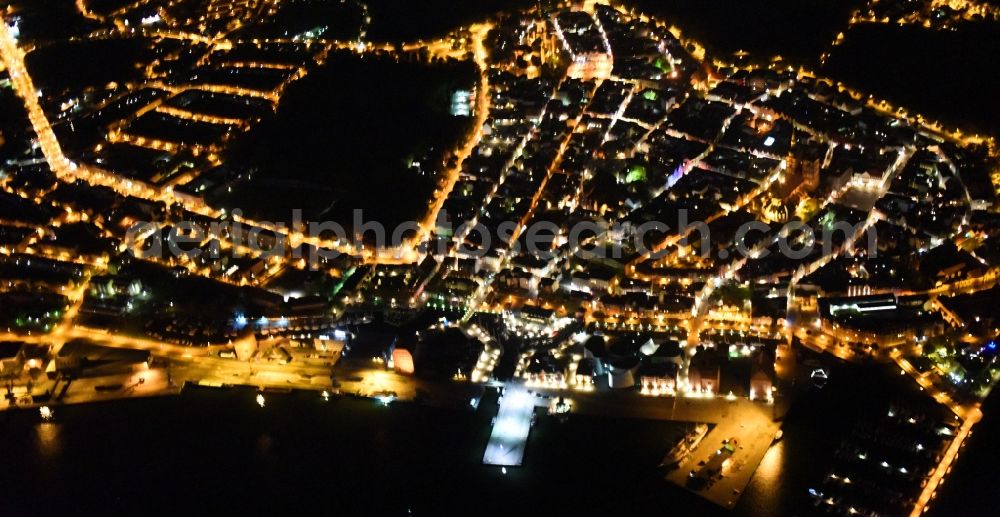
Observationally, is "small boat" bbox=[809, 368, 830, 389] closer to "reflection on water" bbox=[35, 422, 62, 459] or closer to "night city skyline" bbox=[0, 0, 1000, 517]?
"night city skyline" bbox=[0, 0, 1000, 517]

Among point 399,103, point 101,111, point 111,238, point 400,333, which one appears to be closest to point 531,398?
point 400,333

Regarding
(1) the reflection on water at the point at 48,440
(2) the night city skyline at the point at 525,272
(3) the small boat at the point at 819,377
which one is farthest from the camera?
(1) the reflection on water at the point at 48,440

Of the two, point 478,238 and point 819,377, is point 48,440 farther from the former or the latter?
point 819,377

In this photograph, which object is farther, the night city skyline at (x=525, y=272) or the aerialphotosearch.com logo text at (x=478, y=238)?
the aerialphotosearch.com logo text at (x=478, y=238)

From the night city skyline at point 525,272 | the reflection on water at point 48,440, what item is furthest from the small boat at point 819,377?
the reflection on water at point 48,440

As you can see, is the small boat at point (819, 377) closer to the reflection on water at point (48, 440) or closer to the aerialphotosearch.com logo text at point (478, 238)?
the aerialphotosearch.com logo text at point (478, 238)

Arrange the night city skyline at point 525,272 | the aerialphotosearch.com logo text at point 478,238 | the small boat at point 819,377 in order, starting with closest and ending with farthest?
the night city skyline at point 525,272 < the small boat at point 819,377 < the aerialphotosearch.com logo text at point 478,238

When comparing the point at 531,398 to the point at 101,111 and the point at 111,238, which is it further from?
the point at 101,111
